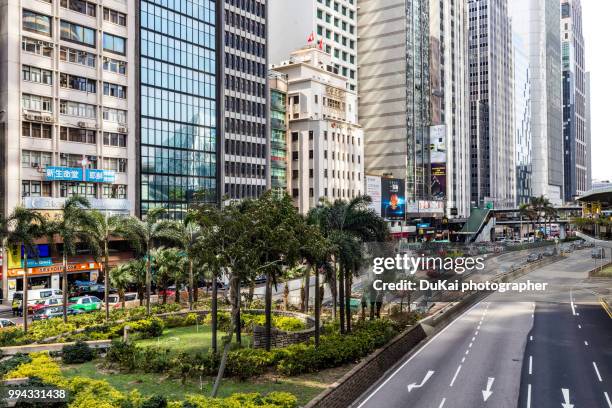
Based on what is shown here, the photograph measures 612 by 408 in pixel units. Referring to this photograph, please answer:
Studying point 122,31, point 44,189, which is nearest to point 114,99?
point 122,31

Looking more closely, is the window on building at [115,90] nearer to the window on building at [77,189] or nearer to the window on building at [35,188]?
the window on building at [77,189]

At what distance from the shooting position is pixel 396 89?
5650 inches

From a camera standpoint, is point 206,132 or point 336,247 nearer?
point 336,247

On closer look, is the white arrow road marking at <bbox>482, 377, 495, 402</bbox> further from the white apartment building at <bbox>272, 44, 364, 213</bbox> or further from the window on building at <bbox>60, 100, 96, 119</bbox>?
the white apartment building at <bbox>272, 44, 364, 213</bbox>

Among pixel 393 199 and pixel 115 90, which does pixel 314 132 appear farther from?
pixel 115 90

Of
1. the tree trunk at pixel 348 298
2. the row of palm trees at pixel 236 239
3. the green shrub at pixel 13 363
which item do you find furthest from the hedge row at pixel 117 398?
the tree trunk at pixel 348 298

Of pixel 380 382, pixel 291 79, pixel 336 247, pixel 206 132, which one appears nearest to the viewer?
pixel 380 382

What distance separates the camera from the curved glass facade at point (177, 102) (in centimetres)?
8550

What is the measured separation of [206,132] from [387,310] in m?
53.6

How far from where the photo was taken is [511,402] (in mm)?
28172

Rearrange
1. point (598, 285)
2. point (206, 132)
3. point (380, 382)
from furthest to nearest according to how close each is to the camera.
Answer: point (206, 132)
point (598, 285)
point (380, 382)

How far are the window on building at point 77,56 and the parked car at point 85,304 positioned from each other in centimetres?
3341

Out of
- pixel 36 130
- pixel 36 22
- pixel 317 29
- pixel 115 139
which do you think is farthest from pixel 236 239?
pixel 317 29

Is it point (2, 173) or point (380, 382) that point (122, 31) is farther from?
point (380, 382)
